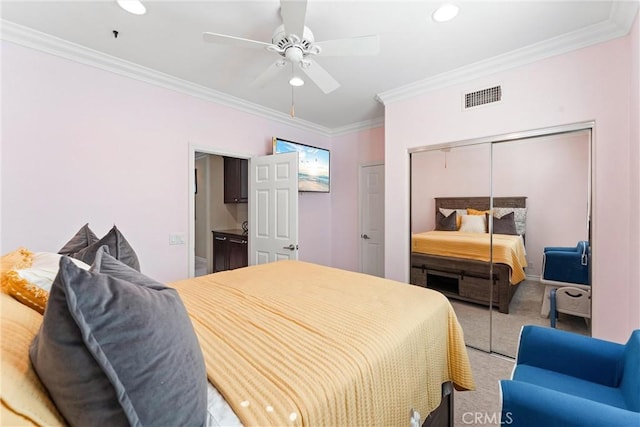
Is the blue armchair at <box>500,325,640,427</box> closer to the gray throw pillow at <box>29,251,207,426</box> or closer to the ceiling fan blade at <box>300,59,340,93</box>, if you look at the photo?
the gray throw pillow at <box>29,251,207,426</box>

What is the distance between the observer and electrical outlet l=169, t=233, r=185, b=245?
2.81 meters

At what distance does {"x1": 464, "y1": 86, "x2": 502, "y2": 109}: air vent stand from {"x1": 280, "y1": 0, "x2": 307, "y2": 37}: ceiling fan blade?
1.81 meters

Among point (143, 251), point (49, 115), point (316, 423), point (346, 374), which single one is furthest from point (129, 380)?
point (49, 115)

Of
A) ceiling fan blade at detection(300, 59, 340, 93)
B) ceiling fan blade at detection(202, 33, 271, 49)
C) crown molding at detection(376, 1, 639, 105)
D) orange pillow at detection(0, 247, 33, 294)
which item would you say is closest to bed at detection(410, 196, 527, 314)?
crown molding at detection(376, 1, 639, 105)

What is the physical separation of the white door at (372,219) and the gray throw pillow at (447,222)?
125 cm

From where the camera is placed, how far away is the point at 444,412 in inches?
59.8

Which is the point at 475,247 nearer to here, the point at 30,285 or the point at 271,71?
the point at 271,71

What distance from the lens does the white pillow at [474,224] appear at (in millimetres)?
2584

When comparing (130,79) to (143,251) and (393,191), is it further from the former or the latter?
(393,191)

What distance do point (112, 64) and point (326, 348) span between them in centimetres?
296

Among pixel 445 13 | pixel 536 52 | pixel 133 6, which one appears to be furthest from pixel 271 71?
pixel 536 52

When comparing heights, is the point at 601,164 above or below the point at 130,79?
below

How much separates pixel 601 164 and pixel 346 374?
247cm

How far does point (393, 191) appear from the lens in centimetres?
317
